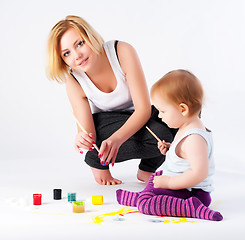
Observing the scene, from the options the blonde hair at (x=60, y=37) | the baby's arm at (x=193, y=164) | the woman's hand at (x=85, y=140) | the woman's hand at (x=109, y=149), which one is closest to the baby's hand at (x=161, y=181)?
the baby's arm at (x=193, y=164)

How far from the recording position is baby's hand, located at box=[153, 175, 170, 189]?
1795 mm

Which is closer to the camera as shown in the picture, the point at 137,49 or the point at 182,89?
the point at 182,89

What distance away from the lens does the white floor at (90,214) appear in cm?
153

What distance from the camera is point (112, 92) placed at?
233cm

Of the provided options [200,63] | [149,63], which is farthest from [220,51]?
[149,63]

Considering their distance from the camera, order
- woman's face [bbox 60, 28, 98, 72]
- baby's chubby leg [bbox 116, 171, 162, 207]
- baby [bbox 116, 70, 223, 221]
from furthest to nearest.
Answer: woman's face [bbox 60, 28, 98, 72], baby's chubby leg [bbox 116, 171, 162, 207], baby [bbox 116, 70, 223, 221]

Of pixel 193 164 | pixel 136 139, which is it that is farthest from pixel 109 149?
pixel 193 164

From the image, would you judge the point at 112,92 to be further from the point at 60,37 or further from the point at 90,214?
the point at 90,214

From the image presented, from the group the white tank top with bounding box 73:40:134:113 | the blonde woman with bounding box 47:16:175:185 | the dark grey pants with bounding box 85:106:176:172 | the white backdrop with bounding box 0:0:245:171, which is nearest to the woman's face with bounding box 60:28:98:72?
the blonde woman with bounding box 47:16:175:185

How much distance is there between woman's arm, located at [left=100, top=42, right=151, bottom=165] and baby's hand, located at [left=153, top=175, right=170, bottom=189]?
14.6 inches

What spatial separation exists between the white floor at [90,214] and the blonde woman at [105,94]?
6.0 inches

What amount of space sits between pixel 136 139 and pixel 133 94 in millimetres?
212

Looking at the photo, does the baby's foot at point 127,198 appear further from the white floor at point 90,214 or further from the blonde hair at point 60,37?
the blonde hair at point 60,37

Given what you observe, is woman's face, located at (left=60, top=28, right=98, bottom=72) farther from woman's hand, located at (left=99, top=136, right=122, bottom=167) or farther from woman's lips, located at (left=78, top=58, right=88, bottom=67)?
woman's hand, located at (left=99, top=136, right=122, bottom=167)
